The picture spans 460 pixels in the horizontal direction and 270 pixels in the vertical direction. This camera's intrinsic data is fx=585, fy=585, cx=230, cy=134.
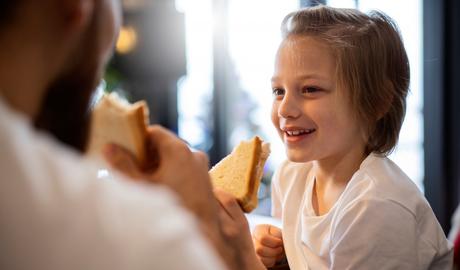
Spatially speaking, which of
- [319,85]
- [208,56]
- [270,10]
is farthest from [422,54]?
[319,85]

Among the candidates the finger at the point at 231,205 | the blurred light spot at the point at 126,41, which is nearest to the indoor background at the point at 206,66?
the blurred light spot at the point at 126,41

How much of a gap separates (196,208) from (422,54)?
3611 mm

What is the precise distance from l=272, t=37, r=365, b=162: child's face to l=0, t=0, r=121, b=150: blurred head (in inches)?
29.5

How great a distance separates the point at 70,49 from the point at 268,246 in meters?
0.98

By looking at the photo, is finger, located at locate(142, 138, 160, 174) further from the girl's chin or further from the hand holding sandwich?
the girl's chin

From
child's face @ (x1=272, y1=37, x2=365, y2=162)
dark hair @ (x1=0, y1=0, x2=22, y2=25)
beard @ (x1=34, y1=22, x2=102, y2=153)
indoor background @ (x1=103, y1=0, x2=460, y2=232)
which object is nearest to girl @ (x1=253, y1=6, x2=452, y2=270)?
child's face @ (x1=272, y1=37, x2=365, y2=162)

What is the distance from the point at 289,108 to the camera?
4.64 feet

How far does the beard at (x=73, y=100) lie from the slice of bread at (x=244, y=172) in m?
0.57

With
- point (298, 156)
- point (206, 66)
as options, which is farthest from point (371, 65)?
point (206, 66)

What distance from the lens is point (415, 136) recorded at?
4.26m

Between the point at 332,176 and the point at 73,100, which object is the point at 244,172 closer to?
the point at 332,176

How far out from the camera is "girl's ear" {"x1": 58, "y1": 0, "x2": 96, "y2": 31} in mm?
592

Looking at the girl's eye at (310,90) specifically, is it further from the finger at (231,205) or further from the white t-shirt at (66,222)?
the white t-shirt at (66,222)

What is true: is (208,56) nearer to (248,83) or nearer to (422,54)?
(248,83)
